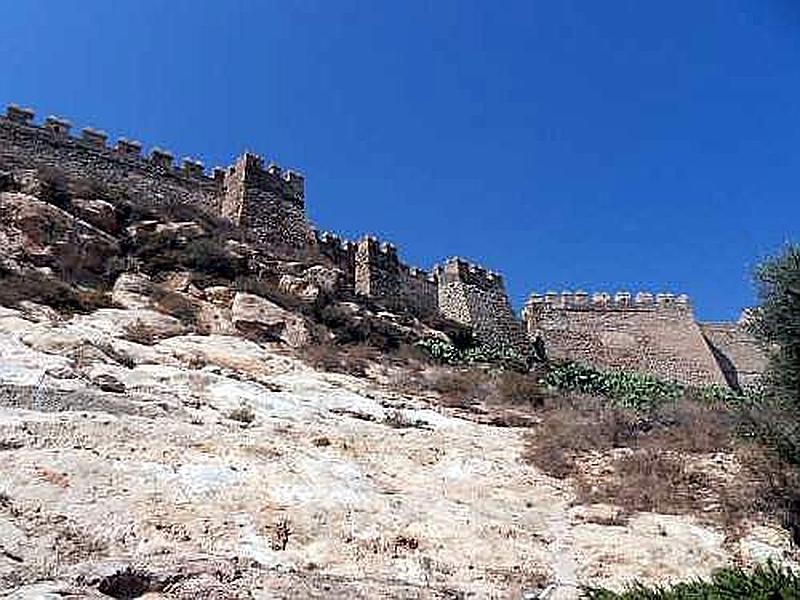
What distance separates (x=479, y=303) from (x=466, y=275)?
1241 mm

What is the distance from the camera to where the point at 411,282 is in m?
27.0

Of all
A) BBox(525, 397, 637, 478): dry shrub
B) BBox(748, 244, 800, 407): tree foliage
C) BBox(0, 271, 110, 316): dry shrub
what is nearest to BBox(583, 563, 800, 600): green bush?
BBox(525, 397, 637, 478): dry shrub

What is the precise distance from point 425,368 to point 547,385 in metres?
2.71

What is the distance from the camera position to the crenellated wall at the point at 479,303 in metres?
27.5

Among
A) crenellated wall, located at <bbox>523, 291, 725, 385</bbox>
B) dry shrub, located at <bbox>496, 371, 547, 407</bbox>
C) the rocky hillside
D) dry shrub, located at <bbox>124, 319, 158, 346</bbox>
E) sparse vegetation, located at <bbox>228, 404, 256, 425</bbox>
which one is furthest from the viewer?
crenellated wall, located at <bbox>523, 291, 725, 385</bbox>

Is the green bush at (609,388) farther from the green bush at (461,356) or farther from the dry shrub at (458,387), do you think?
the dry shrub at (458,387)

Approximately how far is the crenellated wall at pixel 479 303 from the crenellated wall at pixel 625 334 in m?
3.20

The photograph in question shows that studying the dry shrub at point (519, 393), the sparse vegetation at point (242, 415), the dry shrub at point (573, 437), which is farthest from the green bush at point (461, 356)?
the sparse vegetation at point (242, 415)

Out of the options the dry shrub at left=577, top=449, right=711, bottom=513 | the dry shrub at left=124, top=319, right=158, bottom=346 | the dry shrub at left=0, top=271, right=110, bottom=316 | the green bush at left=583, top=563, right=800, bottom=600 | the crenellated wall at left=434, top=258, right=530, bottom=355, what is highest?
the crenellated wall at left=434, top=258, right=530, bottom=355

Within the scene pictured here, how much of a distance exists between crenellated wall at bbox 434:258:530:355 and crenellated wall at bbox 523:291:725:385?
3.20 metres

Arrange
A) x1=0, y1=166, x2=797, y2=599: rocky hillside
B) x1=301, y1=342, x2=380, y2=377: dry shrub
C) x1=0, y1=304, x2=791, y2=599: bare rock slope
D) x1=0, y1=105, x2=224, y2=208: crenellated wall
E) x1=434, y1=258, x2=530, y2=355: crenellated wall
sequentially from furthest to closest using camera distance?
x1=434, y1=258, x2=530, y2=355: crenellated wall < x1=0, y1=105, x2=224, y2=208: crenellated wall < x1=301, y1=342, x2=380, y2=377: dry shrub < x1=0, y1=166, x2=797, y2=599: rocky hillside < x1=0, y1=304, x2=791, y2=599: bare rock slope

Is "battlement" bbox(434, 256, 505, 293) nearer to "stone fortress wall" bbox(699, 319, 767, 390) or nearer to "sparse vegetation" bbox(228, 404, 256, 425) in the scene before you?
"stone fortress wall" bbox(699, 319, 767, 390)

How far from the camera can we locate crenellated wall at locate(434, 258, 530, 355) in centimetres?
2750

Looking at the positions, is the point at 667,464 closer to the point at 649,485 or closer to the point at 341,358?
the point at 649,485
